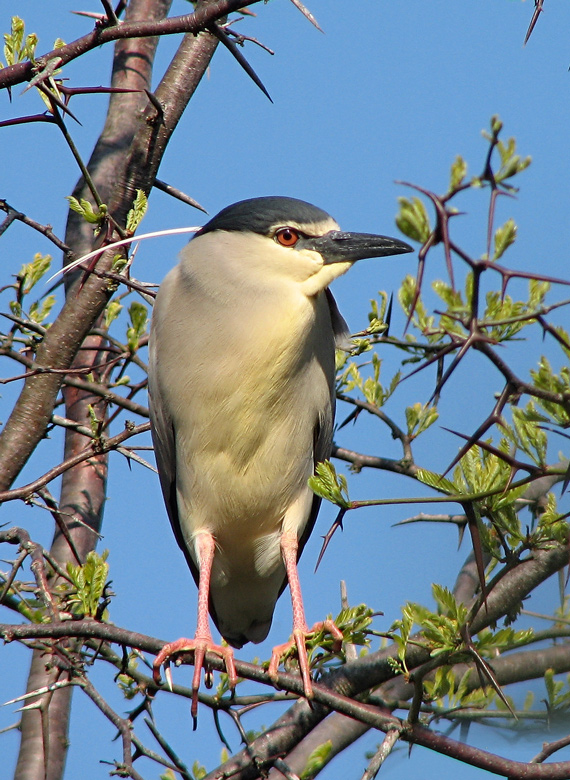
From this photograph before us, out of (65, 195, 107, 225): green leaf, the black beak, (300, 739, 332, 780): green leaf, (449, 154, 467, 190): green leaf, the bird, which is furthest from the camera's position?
the bird

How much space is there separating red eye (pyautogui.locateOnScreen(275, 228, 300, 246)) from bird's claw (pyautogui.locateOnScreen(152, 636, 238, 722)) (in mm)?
1445

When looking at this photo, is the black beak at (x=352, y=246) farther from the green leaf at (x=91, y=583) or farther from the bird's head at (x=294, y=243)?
the green leaf at (x=91, y=583)

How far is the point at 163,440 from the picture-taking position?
3.52m

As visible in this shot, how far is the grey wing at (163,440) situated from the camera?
3475 mm

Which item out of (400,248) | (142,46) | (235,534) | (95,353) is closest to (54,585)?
(235,534)

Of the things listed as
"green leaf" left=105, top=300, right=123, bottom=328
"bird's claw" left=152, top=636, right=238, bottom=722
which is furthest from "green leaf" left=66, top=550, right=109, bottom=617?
"green leaf" left=105, top=300, right=123, bottom=328

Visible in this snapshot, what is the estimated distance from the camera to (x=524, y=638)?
2.04 metres

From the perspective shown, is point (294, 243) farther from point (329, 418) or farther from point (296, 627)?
point (296, 627)

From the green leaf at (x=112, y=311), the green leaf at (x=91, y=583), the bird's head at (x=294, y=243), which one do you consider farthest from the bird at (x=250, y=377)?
the green leaf at (x=91, y=583)

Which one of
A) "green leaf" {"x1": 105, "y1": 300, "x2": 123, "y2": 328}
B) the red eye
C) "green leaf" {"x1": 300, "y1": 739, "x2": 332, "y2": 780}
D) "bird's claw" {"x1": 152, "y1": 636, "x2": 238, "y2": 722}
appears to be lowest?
"green leaf" {"x1": 300, "y1": 739, "x2": 332, "y2": 780}

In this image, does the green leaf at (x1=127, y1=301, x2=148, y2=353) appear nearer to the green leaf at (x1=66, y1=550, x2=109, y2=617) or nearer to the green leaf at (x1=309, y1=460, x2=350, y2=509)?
the green leaf at (x1=66, y1=550, x2=109, y2=617)

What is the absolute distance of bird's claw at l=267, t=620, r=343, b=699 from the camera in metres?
2.42

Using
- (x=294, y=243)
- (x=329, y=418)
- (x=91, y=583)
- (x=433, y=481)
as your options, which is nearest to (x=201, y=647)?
(x=91, y=583)

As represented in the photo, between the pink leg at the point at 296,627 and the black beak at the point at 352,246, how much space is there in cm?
114
